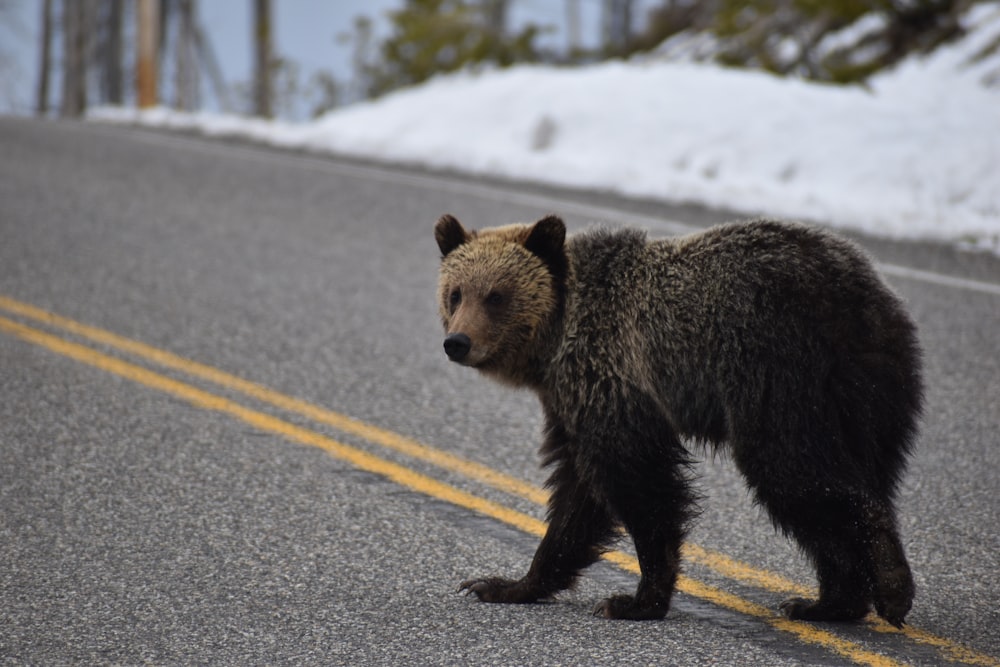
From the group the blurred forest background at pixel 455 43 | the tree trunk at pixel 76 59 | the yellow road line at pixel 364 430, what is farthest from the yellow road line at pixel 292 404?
the tree trunk at pixel 76 59

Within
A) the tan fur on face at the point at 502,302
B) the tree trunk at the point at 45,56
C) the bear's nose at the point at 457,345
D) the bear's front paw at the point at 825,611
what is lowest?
the tree trunk at the point at 45,56

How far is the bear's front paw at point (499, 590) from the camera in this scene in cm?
402

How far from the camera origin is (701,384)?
12.7 feet

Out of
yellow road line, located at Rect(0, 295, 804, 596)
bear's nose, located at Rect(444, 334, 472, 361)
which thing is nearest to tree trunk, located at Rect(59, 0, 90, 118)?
yellow road line, located at Rect(0, 295, 804, 596)

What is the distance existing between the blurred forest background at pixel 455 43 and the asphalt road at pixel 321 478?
8830 mm

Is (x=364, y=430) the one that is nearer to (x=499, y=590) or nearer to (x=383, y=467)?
(x=383, y=467)

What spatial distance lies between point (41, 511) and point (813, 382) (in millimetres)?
2845

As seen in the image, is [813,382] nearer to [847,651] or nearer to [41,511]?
[847,651]

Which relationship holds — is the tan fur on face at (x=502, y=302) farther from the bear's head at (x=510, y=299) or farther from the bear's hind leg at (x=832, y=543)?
the bear's hind leg at (x=832, y=543)

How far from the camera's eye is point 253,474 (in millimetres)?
5066

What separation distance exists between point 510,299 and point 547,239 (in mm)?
240

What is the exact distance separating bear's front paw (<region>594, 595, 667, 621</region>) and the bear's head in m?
0.85

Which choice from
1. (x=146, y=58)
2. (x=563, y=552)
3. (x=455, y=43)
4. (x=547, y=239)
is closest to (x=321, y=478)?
(x=563, y=552)

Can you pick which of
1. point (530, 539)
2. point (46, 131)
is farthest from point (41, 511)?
point (46, 131)
